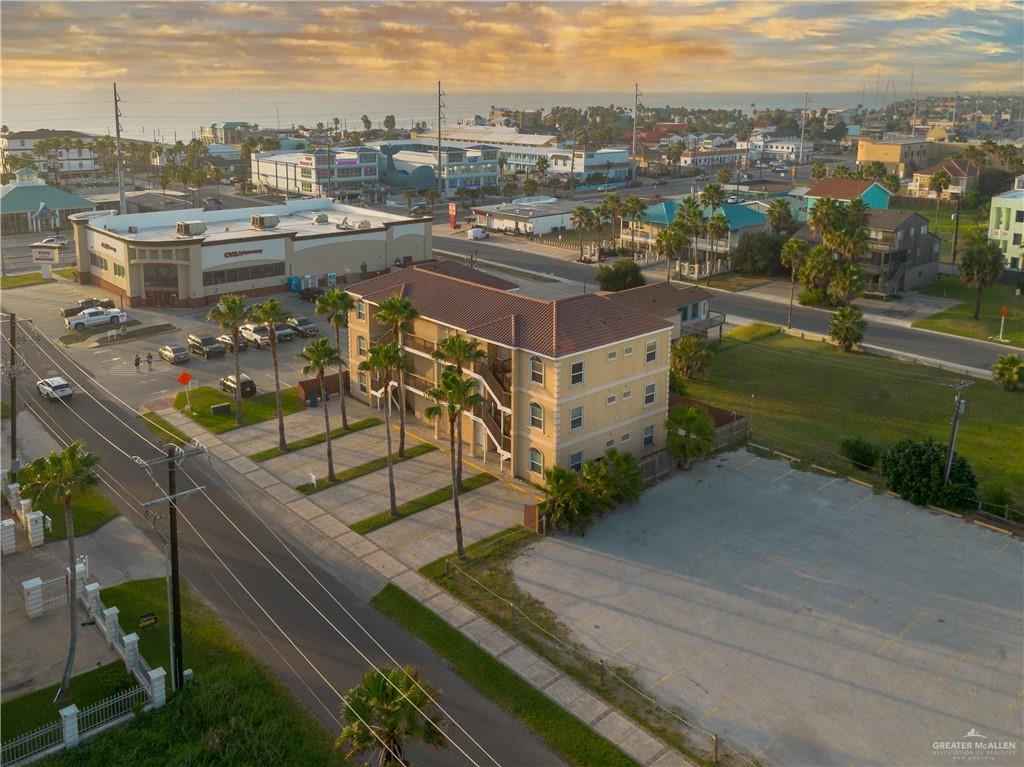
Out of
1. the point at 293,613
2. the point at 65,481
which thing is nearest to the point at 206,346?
the point at 293,613

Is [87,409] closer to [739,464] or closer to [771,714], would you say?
[739,464]

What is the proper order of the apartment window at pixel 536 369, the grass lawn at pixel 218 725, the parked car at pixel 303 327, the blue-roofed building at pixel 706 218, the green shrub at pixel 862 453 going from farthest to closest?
the blue-roofed building at pixel 706 218 → the parked car at pixel 303 327 → the green shrub at pixel 862 453 → the apartment window at pixel 536 369 → the grass lawn at pixel 218 725

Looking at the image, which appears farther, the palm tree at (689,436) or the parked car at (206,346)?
the parked car at (206,346)

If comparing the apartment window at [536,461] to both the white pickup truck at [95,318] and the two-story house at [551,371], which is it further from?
the white pickup truck at [95,318]

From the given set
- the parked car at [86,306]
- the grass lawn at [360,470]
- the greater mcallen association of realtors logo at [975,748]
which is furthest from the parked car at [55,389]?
the greater mcallen association of realtors logo at [975,748]

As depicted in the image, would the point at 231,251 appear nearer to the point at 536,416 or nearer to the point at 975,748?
the point at 536,416

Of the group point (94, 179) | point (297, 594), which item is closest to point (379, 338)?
point (297, 594)
